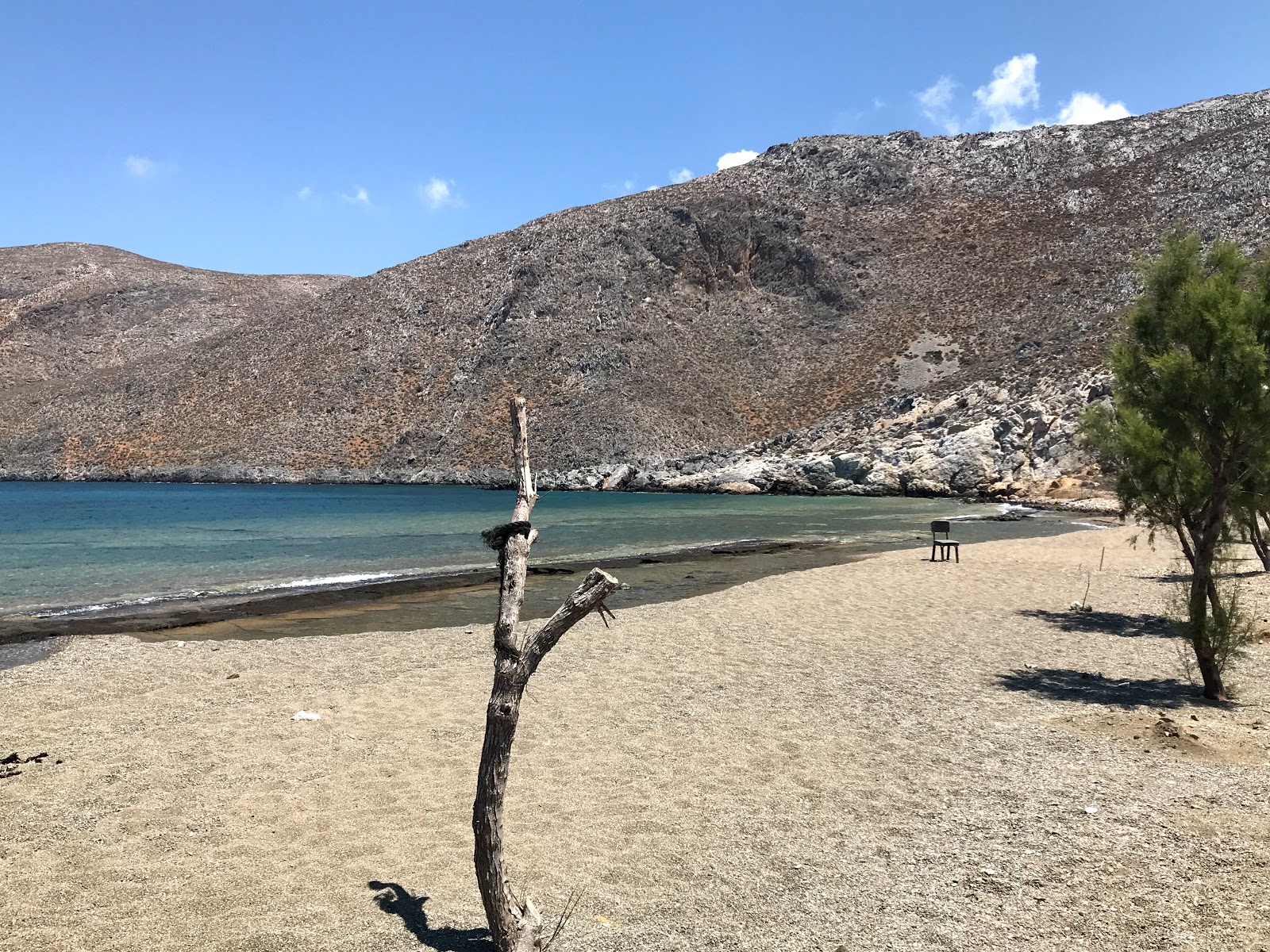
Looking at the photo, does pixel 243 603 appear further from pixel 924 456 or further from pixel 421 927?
Answer: pixel 924 456

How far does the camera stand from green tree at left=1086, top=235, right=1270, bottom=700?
874 cm

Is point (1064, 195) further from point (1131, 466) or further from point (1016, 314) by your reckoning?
point (1131, 466)

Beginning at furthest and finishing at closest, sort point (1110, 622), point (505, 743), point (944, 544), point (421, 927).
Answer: point (944, 544)
point (1110, 622)
point (421, 927)
point (505, 743)

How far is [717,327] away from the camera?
80812 mm

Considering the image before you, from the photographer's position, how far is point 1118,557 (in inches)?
850

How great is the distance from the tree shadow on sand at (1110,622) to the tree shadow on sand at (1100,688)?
2.88m

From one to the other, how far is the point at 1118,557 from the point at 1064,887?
19.2 meters

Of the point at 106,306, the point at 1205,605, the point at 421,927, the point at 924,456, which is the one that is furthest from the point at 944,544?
the point at 106,306

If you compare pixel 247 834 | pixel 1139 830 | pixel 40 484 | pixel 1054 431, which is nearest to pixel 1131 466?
pixel 1139 830

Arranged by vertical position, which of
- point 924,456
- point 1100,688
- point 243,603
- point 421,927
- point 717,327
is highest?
point 717,327

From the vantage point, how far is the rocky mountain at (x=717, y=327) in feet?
219

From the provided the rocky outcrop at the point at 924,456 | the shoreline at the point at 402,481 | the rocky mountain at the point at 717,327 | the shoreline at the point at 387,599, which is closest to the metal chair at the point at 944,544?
the shoreline at the point at 387,599

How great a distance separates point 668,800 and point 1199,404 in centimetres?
706

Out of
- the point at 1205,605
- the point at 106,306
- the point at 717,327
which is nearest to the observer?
the point at 1205,605
